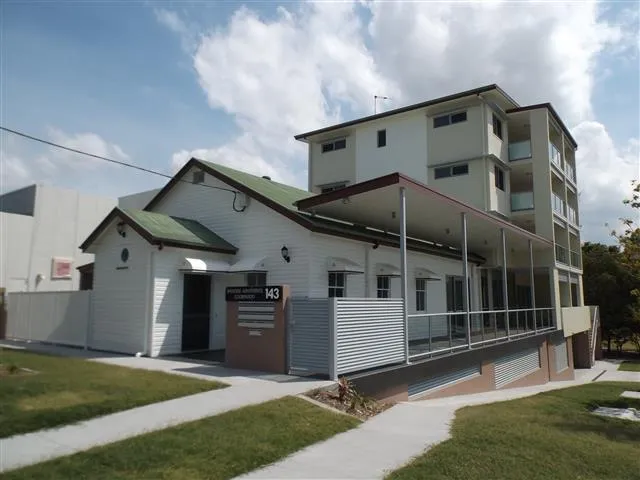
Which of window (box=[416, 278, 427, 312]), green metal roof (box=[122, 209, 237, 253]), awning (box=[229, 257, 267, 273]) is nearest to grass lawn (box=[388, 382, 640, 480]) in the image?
awning (box=[229, 257, 267, 273])

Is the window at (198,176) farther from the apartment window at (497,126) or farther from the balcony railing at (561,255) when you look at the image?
the balcony railing at (561,255)

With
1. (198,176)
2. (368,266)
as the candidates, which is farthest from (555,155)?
(198,176)

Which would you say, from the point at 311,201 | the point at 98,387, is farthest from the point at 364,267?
the point at 98,387

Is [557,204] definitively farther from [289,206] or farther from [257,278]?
[257,278]

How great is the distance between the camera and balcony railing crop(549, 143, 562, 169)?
2712 centimetres

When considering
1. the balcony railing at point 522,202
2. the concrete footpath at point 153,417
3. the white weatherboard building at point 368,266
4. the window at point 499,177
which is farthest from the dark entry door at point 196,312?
the balcony railing at point 522,202

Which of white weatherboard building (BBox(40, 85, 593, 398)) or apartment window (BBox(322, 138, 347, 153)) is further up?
apartment window (BBox(322, 138, 347, 153))

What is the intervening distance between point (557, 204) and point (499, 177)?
4.18 metres

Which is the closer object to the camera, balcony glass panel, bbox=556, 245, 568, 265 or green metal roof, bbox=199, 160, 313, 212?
green metal roof, bbox=199, 160, 313, 212

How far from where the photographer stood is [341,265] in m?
14.9

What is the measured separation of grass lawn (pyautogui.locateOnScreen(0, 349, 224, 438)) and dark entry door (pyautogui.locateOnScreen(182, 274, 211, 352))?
3.13 m

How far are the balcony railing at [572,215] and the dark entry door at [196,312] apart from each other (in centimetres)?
2415

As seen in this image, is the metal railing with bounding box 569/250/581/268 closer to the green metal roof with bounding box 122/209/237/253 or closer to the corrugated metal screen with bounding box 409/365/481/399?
the corrugated metal screen with bounding box 409/365/481/399

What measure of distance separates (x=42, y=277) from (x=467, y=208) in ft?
73.4
